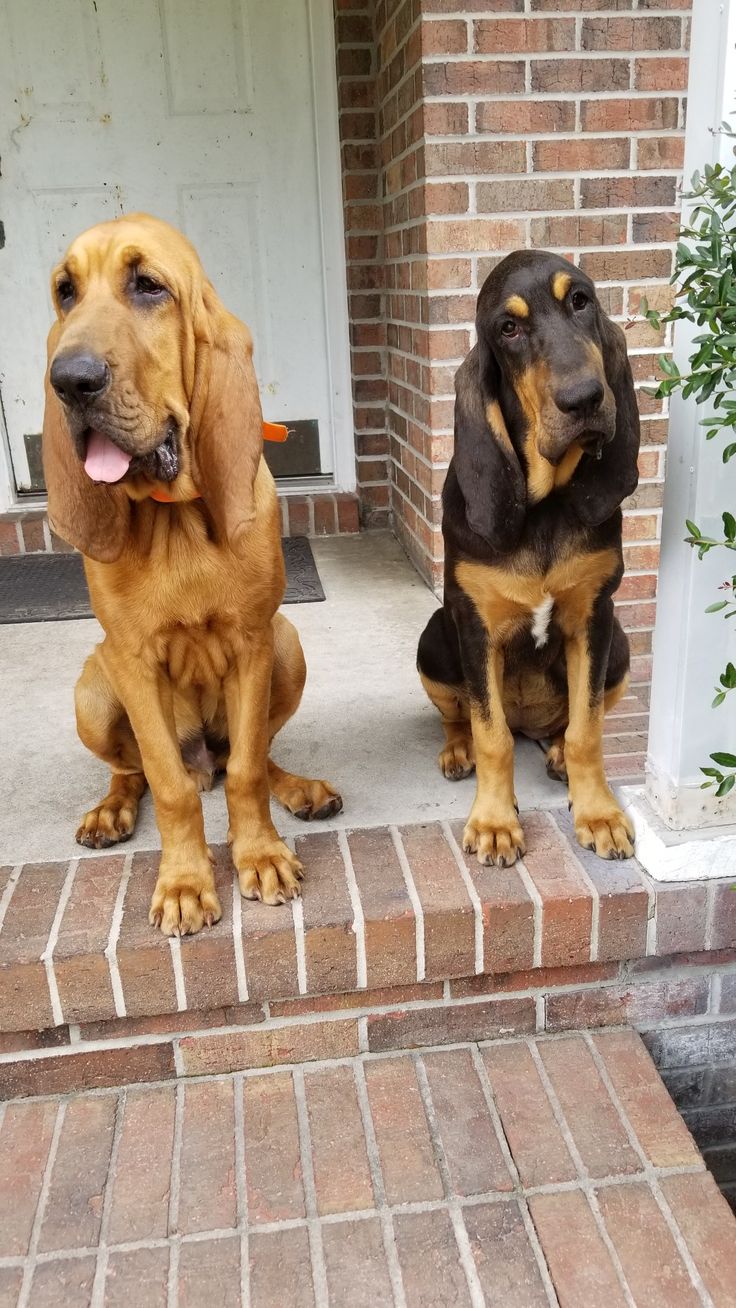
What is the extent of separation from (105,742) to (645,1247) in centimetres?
169

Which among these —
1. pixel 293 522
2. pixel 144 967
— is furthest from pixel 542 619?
pixel 293 522

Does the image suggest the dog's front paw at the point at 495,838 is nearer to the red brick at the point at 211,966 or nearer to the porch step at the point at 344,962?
the porch step at the point at 344,962

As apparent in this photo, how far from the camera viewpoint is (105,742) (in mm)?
2668

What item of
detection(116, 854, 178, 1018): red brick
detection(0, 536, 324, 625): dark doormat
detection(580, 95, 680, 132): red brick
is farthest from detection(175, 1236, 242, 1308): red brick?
detection(580, 95, 680, 132): red brick

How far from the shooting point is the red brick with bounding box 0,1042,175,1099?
2.36m

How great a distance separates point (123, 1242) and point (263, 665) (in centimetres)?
122

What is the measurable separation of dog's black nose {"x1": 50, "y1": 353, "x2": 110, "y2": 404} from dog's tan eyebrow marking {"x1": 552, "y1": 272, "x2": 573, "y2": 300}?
3.11ft

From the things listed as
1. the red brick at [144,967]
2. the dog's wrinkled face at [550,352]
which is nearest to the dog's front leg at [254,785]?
the red brick at [144,967]

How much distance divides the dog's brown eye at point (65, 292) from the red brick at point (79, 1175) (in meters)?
1.77

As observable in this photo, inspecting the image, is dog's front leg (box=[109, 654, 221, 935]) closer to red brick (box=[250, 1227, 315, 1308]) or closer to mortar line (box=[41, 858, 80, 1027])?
mortar line (box=[41, 858, 80, 1027])

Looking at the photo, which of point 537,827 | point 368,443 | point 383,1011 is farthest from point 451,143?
point 383,1011

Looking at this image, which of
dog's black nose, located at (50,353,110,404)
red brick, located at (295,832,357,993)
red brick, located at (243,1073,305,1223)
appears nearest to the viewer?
dog's black nose, located at (50,353,110,404)

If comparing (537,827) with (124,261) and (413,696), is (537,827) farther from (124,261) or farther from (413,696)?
(124,261)

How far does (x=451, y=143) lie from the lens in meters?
3.87
